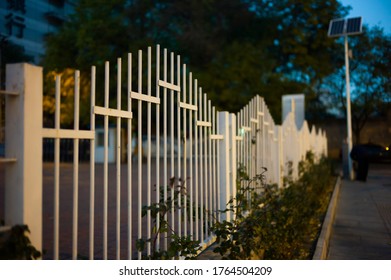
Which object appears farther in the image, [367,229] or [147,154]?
[367,229]

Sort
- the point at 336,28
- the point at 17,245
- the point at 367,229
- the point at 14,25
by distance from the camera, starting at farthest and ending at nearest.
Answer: the point at 336,28, the point at 367,229, the point at 14,25, the point at 17,245

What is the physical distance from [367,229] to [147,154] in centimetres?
390

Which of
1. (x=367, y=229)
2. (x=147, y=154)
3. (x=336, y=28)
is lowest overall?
(x=367, y=229)

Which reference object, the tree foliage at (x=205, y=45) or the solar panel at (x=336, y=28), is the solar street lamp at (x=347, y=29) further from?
the tree foliage at (x=205, y=45)

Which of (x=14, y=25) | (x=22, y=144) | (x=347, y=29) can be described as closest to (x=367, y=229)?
(x=347, y=29)

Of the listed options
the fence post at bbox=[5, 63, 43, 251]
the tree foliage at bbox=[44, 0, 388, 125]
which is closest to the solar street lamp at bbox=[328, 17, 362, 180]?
the fence post at bbox=[5, 63, 43, 251]

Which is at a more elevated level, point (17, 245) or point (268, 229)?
point (17, 245)

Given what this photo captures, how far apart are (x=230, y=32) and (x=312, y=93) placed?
4782 mm

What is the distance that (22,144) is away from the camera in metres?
1.76

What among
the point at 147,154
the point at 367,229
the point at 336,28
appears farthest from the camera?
the point at 336,28

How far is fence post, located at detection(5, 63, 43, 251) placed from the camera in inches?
69.4

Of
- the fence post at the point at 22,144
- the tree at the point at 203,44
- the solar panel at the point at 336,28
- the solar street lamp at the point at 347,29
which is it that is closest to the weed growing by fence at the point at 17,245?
the fence post at the point at 22,144

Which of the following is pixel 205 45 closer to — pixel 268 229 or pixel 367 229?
pixel 367 229
